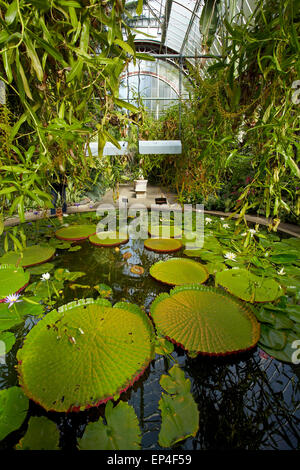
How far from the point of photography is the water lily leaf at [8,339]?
35.0 inches

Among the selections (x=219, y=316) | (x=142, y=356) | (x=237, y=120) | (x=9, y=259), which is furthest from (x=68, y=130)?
(x=9, y=259)

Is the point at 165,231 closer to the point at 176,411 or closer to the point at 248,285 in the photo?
the point at 248,285

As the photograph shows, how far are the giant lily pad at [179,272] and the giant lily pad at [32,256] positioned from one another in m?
0.68

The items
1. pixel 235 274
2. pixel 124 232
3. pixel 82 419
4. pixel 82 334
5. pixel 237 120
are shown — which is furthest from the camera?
pixel 124 232

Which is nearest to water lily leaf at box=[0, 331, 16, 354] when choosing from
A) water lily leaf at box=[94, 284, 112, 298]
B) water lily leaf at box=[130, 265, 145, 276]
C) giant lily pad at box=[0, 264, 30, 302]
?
giant lily pad at box=[0, 264, 30, 302]

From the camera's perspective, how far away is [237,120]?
83 centimetres

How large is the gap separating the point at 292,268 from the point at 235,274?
0.34 meters

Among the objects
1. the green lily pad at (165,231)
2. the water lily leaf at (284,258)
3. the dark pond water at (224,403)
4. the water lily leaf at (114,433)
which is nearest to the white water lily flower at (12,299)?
the dark pond water at (224,403)

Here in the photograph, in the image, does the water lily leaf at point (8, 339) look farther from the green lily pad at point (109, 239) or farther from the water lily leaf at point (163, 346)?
the green lily pad at point (109, 239)

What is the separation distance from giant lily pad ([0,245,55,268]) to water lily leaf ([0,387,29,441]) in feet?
2.81

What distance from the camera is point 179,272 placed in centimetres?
144

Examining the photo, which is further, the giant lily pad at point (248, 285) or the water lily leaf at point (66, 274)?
the water lily leaf at point (66, 274)

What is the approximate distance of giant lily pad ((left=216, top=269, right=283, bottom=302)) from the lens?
1.19 meters
